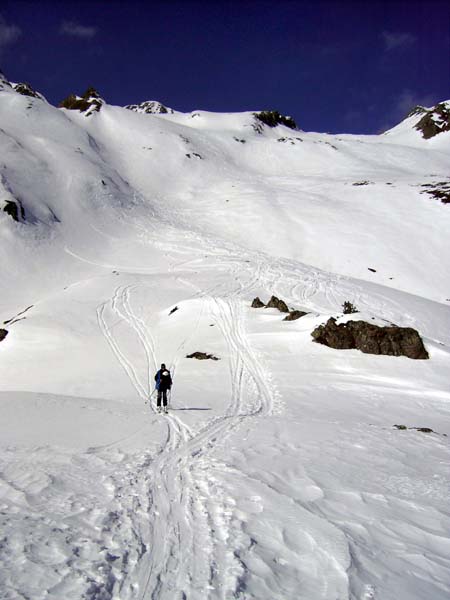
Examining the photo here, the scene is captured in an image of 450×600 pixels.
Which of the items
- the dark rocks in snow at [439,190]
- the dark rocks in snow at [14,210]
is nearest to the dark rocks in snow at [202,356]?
the dark rocks in snow at [14,210]

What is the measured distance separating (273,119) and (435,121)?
148 feet

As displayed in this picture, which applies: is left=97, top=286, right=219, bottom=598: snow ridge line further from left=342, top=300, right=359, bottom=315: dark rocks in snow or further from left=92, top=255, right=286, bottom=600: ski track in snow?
left=342, top=300, right=359, bottom=315: dark rocks in snow

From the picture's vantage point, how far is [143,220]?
5300 centimetres

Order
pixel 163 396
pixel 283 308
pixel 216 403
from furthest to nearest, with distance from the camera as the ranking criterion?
pixel 283 308 → pixel 216 403 → pixel 163 396

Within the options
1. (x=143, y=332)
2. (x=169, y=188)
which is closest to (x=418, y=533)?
(x=143, y=332)

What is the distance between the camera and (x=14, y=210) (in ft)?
135

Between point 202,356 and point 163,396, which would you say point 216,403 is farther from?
point 202,356

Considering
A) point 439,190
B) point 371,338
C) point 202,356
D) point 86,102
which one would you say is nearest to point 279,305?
point 371,338

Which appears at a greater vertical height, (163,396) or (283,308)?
(283,308)

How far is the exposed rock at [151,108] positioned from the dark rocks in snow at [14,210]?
106883 millimetres

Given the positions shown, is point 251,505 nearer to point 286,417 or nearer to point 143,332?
point 286,417

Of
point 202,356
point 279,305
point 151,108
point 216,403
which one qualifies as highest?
point 151,108

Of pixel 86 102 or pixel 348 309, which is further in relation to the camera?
pixel 86 102

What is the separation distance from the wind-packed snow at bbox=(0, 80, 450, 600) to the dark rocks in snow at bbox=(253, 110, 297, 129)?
239 ft
